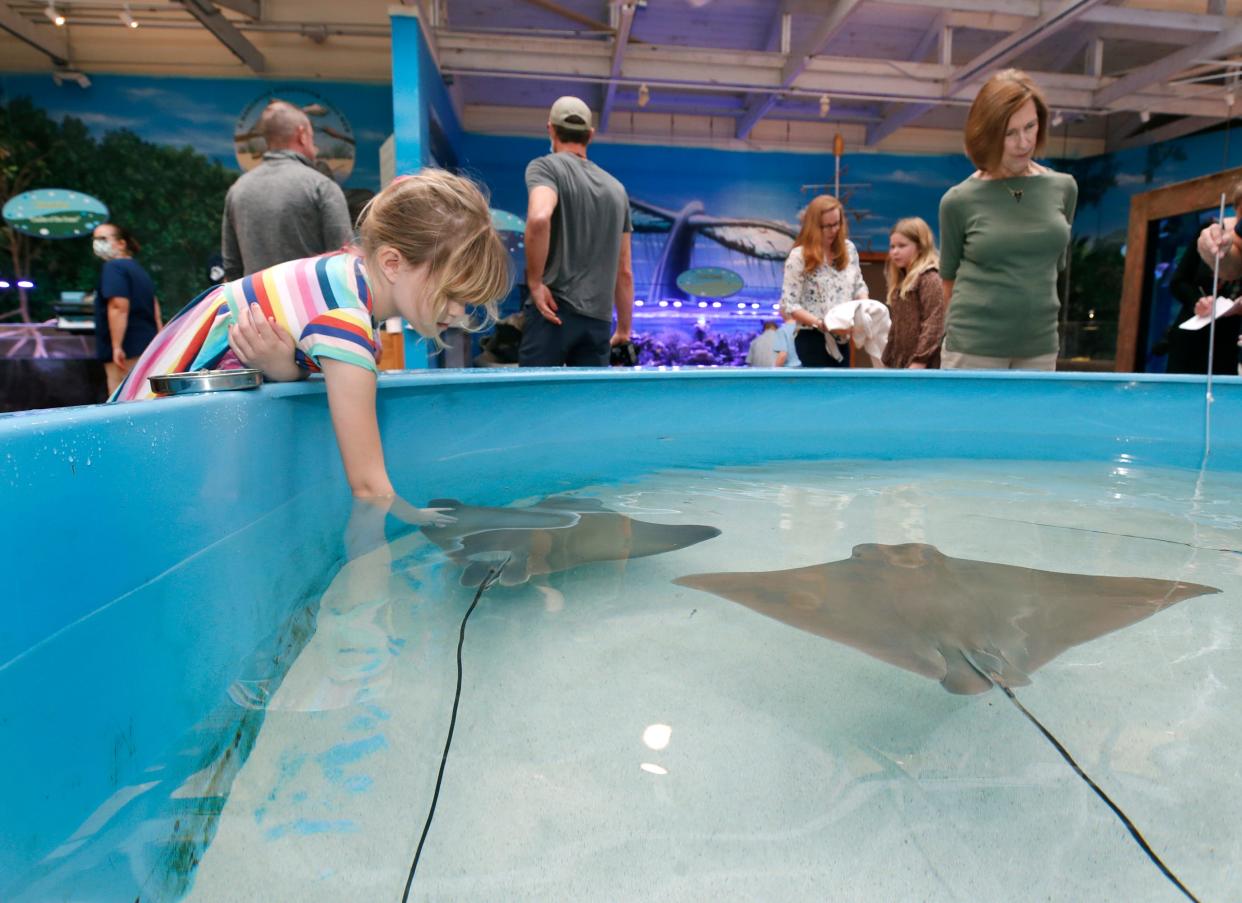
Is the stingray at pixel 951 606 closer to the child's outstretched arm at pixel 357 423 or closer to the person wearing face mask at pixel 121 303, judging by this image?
the child's outstretched arm at pixel 357 423

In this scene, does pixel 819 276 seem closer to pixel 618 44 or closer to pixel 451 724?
pixel 451 724

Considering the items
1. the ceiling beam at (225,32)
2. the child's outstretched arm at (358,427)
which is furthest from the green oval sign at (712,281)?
the child's outstretched arm at (358,427)

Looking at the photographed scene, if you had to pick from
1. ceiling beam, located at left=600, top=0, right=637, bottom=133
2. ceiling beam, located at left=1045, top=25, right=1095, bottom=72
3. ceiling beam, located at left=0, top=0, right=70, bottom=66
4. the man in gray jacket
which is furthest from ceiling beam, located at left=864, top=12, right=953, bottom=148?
ceiling beam, located at left=0, top=0, right=70, bottom=66

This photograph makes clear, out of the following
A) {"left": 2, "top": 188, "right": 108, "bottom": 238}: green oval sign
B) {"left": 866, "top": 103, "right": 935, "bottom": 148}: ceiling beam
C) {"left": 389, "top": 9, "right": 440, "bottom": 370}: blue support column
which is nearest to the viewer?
{"left": 389, "top": 9, "right": 440, "bottom": 370}: blue support column

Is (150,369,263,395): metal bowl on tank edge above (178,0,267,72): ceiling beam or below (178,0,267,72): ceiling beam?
below

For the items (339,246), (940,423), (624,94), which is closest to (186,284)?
(624,94)

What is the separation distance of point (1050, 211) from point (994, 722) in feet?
6.63

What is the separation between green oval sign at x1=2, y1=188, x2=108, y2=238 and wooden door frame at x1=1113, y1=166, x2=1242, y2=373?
34.2 feet

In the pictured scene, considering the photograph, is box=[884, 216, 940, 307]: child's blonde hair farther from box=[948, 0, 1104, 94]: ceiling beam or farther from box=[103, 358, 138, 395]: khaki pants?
box=[948, 0, 1104, 94]: ceiling beam

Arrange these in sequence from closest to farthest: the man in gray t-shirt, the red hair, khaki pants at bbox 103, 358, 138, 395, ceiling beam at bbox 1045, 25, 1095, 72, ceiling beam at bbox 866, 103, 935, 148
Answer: the man in gray t-shirt < the red hair < khaki pants at bbox 103, 358, 138, 395 < ceiling beam at bbox 1045, 25, 1095, 72 < ceiling beam at bbox 866, 103, 935, 148

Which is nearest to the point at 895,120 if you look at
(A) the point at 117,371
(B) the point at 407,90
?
(B) the point at 407,90

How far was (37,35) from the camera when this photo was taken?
7.64m

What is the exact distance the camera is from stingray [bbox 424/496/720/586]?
128 cm

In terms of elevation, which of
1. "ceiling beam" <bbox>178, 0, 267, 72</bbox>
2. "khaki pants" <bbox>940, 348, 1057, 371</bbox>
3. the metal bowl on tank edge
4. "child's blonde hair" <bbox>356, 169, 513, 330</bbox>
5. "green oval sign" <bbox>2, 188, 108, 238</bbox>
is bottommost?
"khaki pants" <bbox>940, 348, 1057, 371</bbox>
